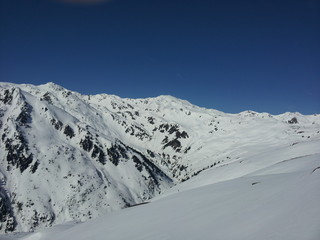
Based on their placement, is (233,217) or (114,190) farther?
(114,190)

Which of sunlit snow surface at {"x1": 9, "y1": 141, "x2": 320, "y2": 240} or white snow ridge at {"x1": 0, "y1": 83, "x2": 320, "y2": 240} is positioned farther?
white snow ridge at {"x1": 0, "y1": 83, "x2": 320, "y2": 240}

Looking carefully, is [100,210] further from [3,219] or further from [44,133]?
[44,133]

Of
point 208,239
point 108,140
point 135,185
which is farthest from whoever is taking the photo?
point 108,140

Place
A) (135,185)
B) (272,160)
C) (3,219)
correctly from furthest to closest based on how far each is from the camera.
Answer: (135,185) < (3,219) < (272,160)

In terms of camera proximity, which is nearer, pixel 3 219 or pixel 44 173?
pixel 3 219

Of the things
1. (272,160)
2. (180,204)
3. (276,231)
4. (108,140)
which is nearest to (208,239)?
(276,231)

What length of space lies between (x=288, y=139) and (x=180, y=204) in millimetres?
199004

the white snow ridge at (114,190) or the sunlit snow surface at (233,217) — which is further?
the white snow ridge at (114,190)

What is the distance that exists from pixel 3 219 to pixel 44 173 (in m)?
28.5

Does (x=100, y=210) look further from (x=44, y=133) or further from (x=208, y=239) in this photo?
(x=208, y=239)

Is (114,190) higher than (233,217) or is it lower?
higher

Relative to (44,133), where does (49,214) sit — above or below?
below

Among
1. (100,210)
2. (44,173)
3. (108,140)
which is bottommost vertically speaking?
(100,210)

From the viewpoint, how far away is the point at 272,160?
31297mm
